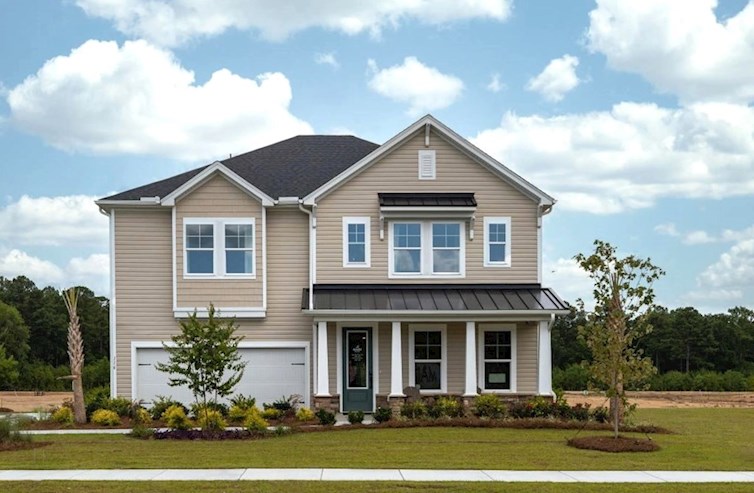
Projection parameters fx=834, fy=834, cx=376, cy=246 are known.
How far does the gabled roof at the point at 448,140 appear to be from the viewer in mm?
25172

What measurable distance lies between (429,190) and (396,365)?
5.56 m

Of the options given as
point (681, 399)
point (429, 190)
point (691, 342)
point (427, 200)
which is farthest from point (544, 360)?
point (691, 342)

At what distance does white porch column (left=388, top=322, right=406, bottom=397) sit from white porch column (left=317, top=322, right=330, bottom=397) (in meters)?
1.88

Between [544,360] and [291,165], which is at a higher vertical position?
[291,165]

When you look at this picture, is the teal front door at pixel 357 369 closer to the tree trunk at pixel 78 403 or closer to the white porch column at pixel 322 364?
the white porch column at pixel 322 364

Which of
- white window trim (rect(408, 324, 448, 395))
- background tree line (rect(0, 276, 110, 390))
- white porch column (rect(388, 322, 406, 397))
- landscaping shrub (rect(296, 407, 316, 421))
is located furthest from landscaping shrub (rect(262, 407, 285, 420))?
background tree line (rect(0, 276, 110, 390))

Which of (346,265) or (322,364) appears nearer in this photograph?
(322,364)

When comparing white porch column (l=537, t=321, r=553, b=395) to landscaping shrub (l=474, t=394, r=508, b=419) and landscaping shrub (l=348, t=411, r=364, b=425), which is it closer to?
landscaping shrub (l=474, t=394, r=508, b=419)

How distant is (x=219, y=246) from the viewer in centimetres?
2516

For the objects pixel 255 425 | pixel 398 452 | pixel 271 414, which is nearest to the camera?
pixel 398 452

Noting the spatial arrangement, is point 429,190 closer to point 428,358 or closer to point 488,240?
point 488,240

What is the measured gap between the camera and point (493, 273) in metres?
25.5

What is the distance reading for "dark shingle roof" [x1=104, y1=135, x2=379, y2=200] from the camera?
86.2 feet

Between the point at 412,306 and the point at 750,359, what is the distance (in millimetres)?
47125
